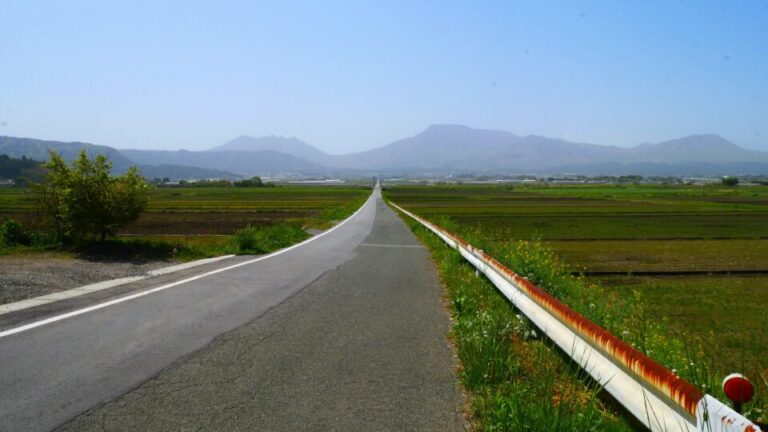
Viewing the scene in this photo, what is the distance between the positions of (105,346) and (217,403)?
2051 millimetres

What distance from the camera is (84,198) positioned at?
16672 millimetres

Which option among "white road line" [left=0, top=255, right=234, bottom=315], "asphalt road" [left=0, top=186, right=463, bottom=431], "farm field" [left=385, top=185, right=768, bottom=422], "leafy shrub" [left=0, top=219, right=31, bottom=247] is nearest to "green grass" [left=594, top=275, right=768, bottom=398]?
"farm field" [left=385, top=185, right=768, bottom=422]

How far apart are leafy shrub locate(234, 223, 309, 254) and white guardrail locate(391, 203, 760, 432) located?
39.3ft

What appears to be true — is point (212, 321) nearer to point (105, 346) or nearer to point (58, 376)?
point (105, 346)

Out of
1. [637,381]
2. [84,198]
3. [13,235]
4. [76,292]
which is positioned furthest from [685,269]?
[13,235]

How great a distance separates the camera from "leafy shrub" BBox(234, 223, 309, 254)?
1662 centimetres

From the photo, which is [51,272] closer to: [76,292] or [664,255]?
[76,292]

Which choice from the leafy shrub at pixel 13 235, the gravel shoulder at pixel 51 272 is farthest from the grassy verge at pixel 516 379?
the leafy shrub at pixel 13 235

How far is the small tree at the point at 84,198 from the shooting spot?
16.6 meters

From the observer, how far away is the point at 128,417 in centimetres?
392

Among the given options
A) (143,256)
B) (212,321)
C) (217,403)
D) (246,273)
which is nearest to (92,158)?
(143,256)

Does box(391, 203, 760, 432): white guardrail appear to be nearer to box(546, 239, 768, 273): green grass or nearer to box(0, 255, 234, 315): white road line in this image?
box(0, 255, 234, 315): white road line

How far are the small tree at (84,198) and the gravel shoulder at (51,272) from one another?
8.22 ft

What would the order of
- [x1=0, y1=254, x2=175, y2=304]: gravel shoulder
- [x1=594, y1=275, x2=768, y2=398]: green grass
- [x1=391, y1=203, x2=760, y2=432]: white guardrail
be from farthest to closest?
[x1=0, y1=254, x2=175, y2=304]: gravel shoulder, [x1=594, y1=275, x2=768, y2=398]: green grass, [x1=391, y1=203, x2=760, y2=432]: white guardrail
